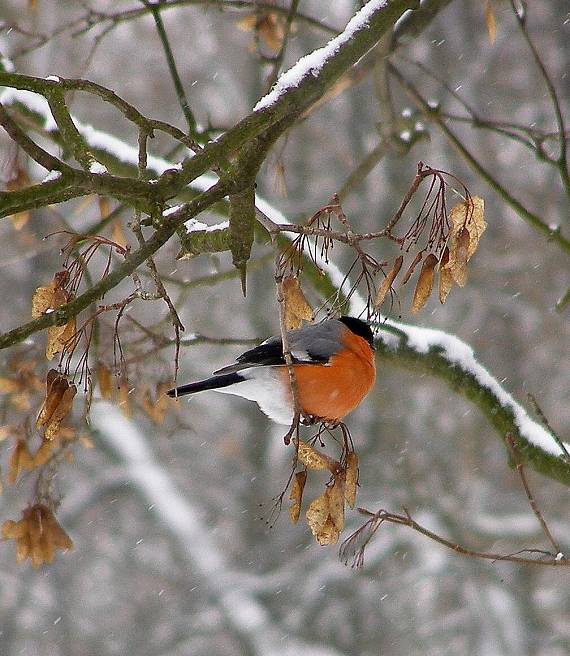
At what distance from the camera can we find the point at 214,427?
1060cm

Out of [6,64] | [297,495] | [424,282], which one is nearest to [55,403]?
[297,495]

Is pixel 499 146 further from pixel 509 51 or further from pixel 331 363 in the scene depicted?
pixel 331 363

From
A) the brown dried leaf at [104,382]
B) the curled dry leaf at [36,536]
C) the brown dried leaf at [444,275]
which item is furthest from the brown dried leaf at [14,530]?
the brown dried leaf at [444,275]

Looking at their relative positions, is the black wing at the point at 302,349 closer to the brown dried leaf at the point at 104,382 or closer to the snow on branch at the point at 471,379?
the snow on branch at the point at 471,379

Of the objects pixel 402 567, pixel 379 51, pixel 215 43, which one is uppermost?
pixel 215 43

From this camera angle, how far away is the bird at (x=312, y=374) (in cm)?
268

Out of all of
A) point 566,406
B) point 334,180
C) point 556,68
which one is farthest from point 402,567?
point 556,68

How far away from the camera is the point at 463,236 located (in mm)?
1693

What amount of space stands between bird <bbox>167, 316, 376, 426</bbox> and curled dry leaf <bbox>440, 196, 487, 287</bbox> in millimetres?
991

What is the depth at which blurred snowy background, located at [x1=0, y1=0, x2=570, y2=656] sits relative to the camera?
8305 mm

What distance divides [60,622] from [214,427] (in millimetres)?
2663

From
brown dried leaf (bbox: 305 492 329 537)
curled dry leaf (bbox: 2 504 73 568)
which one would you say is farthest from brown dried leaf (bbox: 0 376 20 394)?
brown dried leaf (bbox: 305 492 329 537)

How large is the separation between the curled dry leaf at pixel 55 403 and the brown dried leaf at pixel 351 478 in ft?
1.77

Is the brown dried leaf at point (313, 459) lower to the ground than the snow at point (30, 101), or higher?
lower
